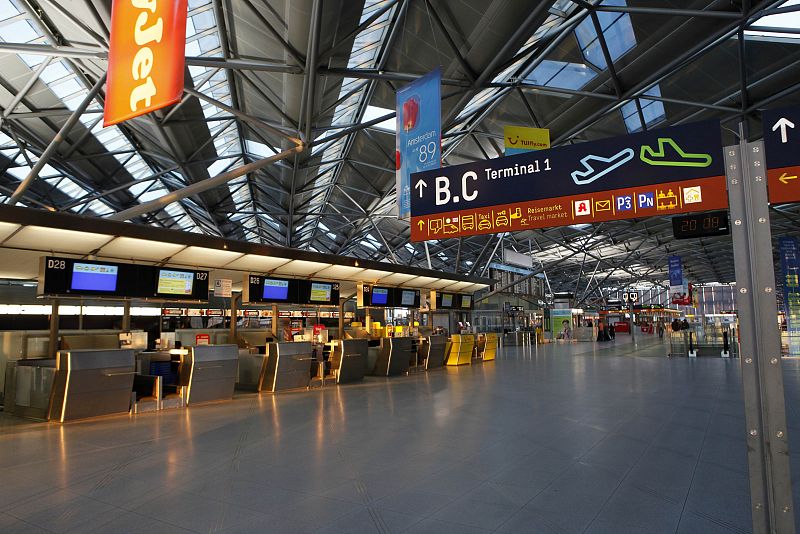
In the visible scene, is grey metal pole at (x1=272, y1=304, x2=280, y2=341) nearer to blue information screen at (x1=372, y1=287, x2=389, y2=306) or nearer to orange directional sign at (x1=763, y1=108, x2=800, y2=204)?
blue information screen at (x1=372, y1=287, x2=389, y2=306)

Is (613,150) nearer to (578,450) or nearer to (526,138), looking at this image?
(578,450)

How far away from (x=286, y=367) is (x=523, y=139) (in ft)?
26.2

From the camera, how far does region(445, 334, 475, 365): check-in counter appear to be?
19500 mm

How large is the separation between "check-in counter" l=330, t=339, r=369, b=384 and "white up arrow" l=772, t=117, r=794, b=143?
11.4m

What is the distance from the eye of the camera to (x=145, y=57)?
493 cm

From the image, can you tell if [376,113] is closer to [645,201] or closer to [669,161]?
[645,201]

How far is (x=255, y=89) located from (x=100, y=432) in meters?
11.4

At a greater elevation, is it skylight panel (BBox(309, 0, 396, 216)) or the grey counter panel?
skylight panel (BBox(309, 0, 396, 216))

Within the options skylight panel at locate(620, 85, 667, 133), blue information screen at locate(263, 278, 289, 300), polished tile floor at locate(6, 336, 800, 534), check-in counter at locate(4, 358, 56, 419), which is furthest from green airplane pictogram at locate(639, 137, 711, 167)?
skylight panel at locate(620, 85, 667, 133)

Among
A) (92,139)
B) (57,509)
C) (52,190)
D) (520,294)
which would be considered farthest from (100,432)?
(520,294)

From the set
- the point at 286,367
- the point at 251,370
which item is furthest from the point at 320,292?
the point at 286,367

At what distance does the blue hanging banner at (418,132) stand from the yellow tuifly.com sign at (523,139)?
9.50 ft

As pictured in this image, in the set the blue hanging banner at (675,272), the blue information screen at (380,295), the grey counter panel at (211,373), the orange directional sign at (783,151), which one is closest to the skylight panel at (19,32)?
the grey counter panel at (211,373)

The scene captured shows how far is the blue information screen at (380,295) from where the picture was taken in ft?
59.0
